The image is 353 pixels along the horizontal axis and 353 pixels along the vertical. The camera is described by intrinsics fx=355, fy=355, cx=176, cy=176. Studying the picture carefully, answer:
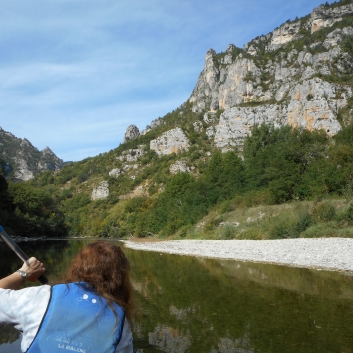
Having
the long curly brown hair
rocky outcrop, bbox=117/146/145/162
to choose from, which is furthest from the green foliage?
the long curly brown hair

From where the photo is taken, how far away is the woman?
2059mm

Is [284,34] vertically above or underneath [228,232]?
above

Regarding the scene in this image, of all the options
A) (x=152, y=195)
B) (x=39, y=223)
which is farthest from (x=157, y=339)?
(x=152, y=195)

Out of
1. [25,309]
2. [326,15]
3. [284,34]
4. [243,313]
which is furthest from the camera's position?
[284,34]

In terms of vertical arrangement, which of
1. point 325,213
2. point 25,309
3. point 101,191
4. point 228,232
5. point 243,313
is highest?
point 101,191

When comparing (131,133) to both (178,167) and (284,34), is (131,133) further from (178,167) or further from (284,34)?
(284,34)

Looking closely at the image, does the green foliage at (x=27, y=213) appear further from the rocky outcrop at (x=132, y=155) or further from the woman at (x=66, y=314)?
the woman at (x=66, y=314)

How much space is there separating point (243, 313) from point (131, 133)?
132490mm

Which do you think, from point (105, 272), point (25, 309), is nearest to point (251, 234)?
point (105, 272)

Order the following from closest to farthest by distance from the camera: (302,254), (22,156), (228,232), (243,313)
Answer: (243,313)
(302,254)
(228,232)
(22,156)

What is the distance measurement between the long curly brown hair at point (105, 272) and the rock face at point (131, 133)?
444 feet

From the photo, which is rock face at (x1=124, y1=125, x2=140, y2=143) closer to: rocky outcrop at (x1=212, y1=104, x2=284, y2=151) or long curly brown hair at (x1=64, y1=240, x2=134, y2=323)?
rocky outcrop at (x1=212, y1=104, x2=284, y2=151)

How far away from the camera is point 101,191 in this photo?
105 metres

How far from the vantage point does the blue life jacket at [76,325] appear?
2.06 m
